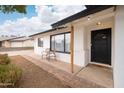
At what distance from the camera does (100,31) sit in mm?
7375

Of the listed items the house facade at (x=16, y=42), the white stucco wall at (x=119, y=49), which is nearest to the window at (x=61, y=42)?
the white stucco wall at (x=119, y=49)

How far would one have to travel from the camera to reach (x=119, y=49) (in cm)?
416

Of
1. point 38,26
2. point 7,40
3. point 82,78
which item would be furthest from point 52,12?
point 7,40

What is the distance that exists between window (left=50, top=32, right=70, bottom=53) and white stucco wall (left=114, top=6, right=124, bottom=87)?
558 centimetres

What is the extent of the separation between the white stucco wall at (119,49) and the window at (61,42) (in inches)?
220

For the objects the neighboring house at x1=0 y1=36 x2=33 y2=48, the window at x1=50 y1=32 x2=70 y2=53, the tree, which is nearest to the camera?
the tree

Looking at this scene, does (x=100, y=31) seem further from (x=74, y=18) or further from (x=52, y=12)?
(x=52, y=12)

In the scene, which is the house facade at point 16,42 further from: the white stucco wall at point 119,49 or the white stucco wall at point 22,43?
the white stucco wall at point 119,49

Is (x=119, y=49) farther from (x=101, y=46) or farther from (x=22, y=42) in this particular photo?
(x=22, y=42)

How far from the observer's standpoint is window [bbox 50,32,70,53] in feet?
32.3

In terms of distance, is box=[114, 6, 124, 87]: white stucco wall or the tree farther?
the tree

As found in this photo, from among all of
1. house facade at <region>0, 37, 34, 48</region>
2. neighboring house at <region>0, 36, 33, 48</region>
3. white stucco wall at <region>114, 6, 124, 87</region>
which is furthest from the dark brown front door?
house facade at <region>0, 37, 34, 48</region>

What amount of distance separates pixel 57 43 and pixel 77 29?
3171mm

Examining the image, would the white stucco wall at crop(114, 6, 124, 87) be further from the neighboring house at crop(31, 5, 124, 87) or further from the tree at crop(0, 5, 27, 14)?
the tree at crop(0, 5, 27, 14)
